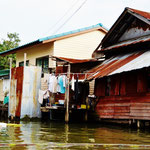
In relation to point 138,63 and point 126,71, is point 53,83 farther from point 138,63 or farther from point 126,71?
point 138,63

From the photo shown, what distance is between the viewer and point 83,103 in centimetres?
1894

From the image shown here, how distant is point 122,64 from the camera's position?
1582cm

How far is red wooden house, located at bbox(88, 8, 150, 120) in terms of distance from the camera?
14875 mm

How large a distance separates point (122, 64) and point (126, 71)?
5.20 ft

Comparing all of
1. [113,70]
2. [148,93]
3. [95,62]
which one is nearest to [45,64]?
[95,62]

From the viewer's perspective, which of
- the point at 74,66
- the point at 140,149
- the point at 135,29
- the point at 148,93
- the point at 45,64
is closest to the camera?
the point at 140,149

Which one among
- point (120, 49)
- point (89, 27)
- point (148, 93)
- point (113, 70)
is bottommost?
point (148, 93)

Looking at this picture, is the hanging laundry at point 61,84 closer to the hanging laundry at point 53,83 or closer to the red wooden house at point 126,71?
the hanging laundry at point 53,83

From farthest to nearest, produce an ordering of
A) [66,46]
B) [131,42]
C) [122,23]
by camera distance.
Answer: [66,46]
[122,23]
[131,42]

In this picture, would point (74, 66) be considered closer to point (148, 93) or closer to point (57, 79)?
point (57, 79)

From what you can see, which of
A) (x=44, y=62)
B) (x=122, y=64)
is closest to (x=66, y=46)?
(x=44, y=62)

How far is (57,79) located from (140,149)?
11.3 metres

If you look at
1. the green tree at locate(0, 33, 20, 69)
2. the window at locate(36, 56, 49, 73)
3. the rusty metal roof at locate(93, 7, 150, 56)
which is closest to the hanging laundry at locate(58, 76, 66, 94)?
the rusty metal roof at locate(93, 7, 150, 56)

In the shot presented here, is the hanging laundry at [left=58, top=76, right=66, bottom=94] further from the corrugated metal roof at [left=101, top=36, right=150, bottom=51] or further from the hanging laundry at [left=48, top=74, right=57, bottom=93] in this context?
the corrugated metal roof at [left=101, top=36, right=150, bottom=51]
